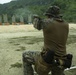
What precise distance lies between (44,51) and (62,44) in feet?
1.38

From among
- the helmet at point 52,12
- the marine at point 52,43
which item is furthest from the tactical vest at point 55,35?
the helmet at point 52,12

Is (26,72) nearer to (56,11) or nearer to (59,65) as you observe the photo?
(59,65)

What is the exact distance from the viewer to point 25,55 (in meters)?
6.15

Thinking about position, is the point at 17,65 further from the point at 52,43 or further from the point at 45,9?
the point at 45,9

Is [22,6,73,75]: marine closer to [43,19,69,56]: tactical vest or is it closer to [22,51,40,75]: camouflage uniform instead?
[43,19,69,56]: tactical vest

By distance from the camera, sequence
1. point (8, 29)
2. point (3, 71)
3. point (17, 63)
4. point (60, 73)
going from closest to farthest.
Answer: point (60, 73) → point (3, 71) → point (17, 63) → point (8, 29)

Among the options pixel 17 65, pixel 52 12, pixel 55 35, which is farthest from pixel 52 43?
pixel 17 65

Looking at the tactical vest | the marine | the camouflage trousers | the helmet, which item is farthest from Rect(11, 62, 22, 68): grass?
the helmet

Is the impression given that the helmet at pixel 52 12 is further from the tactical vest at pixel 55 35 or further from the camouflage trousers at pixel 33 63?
the camouflage trousers at pixel 33 63

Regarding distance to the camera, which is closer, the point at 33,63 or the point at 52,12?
the point at 52,12

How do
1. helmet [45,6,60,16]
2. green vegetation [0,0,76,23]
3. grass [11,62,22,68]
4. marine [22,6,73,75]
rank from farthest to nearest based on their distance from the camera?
green vegetation [0,0,76,23], grass [11,62,22,68], helmet [45,6,60,16], marine [22,6,73,75]

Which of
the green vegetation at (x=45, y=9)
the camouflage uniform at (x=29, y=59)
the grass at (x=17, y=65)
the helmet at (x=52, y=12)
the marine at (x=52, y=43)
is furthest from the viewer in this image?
the green vegetation at (x=45, y=9)

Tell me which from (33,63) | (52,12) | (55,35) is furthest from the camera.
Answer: (33,63)

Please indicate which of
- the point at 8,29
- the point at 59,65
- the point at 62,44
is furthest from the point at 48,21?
the point at 8,29
